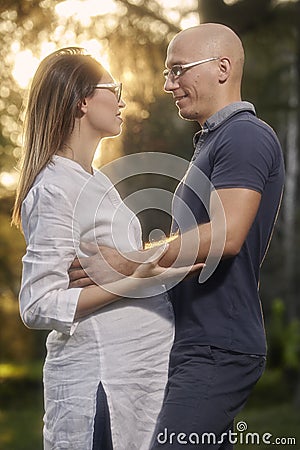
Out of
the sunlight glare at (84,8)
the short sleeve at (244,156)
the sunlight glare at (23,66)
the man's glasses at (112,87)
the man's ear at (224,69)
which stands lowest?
the short sleeve at (244,156)

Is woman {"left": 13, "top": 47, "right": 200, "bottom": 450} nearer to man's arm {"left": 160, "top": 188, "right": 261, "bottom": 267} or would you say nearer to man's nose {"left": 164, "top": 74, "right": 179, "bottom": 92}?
man's arm {"left": 160, "top": 188, "right": 261, "bottom": 267}

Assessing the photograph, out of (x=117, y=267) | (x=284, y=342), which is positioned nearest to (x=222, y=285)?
(x=117, y=267)

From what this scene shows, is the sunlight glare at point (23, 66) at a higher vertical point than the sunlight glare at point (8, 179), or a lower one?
higher

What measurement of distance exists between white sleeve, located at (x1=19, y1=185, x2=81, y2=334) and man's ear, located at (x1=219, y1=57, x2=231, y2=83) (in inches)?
24.5

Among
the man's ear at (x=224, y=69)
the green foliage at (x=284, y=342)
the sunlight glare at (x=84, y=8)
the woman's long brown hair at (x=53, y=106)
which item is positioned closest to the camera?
the woman's long brown hair at (x=53, y=106)

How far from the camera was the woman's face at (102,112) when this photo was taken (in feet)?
9.78

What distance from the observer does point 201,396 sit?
282 centimetres

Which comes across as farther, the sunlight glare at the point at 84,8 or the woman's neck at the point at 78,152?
the sunlight glare at the point at 84,8

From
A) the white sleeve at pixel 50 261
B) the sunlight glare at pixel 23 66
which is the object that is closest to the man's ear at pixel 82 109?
the white sleeve at pixel 50 261

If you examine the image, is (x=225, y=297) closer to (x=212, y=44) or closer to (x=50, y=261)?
(x=50, y=261)

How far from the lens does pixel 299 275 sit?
18562mm

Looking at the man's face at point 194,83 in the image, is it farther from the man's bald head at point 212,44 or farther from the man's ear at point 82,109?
the man's ear at point 82,109

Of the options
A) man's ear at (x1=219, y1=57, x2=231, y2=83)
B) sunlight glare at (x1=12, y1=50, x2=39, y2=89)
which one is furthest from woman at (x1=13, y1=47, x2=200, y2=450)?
sunlight glare at (x1=12, y1=50, x2=39, y2=89)

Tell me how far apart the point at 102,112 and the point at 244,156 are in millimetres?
461
